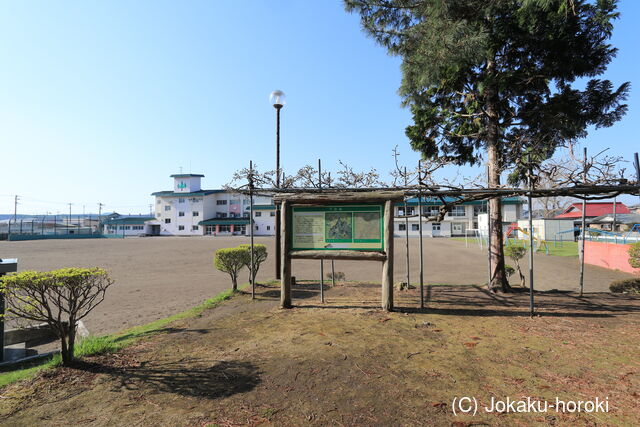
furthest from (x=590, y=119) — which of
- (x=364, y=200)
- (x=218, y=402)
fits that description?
(x=218, y=402)

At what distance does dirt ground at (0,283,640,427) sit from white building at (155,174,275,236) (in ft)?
189

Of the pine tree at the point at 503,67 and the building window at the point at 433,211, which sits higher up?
the pine tree at the point at 503,67

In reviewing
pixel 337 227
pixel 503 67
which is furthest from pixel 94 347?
pixel 503 67

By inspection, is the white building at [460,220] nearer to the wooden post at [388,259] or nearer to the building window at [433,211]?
the building window at [433,211]

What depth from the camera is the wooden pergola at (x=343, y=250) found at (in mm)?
6977

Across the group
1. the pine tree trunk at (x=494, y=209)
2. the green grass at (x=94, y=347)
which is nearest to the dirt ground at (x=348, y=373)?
the green grass at (x=94, y=347)

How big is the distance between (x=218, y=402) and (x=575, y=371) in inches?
183

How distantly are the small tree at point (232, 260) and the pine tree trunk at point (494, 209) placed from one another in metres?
7.82

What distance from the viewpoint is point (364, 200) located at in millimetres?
7156

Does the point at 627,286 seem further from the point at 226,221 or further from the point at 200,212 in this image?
the point at 200,212

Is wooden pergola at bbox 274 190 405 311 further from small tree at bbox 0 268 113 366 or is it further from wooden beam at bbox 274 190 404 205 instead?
small tree at bbox 0 268 113 366

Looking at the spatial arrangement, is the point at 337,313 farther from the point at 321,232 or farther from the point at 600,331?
the point at 600,331

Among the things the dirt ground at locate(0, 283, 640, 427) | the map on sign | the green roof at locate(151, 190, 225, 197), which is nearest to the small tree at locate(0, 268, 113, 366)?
the dirt ground at locate(0, 283, 640, 427)

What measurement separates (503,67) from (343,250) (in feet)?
24.6
